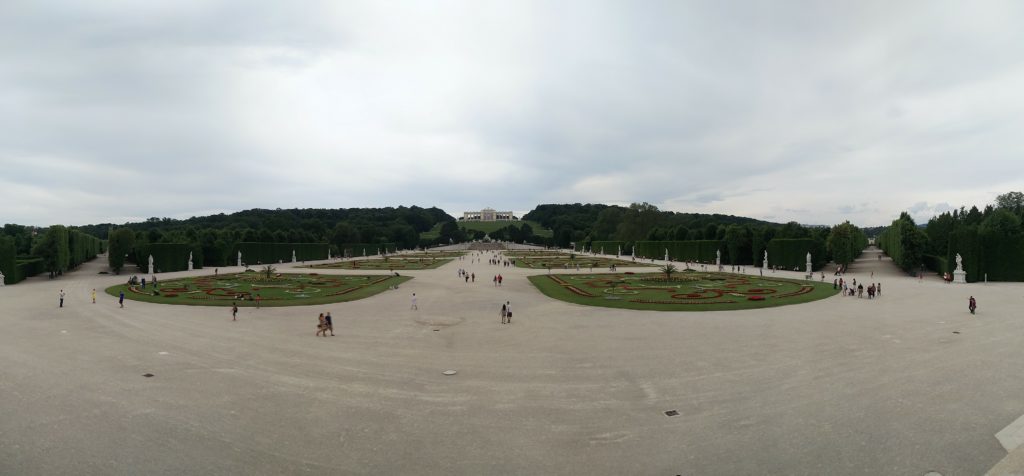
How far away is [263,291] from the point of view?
3338 cm

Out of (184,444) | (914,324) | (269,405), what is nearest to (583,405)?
(269,405)

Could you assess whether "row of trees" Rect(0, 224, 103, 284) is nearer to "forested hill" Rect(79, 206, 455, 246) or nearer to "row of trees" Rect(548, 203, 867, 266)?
"forested hill" Rect(79, 206, 455, 246)

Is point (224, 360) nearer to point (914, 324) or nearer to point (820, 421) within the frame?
point (820, 421)

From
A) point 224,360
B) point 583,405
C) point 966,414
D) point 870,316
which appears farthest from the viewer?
point 870,316

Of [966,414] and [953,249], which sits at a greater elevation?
[953,249]

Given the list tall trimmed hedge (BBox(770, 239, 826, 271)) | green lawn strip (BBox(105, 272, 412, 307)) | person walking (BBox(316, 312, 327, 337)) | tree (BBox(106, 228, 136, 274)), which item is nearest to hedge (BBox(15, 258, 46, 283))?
tree (BBox(106, 228, 136, 274))

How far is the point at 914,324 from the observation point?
19.5 m

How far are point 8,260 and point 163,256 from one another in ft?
52.0

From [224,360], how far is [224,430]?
20.0ft

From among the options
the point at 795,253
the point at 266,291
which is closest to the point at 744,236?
the point at 795,253

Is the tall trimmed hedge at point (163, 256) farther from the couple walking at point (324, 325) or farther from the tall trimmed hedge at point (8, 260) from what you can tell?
the couple walking at point (324, 325)

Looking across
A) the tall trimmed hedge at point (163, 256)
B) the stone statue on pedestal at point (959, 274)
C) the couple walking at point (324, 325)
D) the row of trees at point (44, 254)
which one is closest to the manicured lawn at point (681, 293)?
the stone statue on pedestal at point (959, 274)

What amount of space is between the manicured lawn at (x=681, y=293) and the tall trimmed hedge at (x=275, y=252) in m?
50.2

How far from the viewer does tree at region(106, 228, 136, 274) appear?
5347 cm
